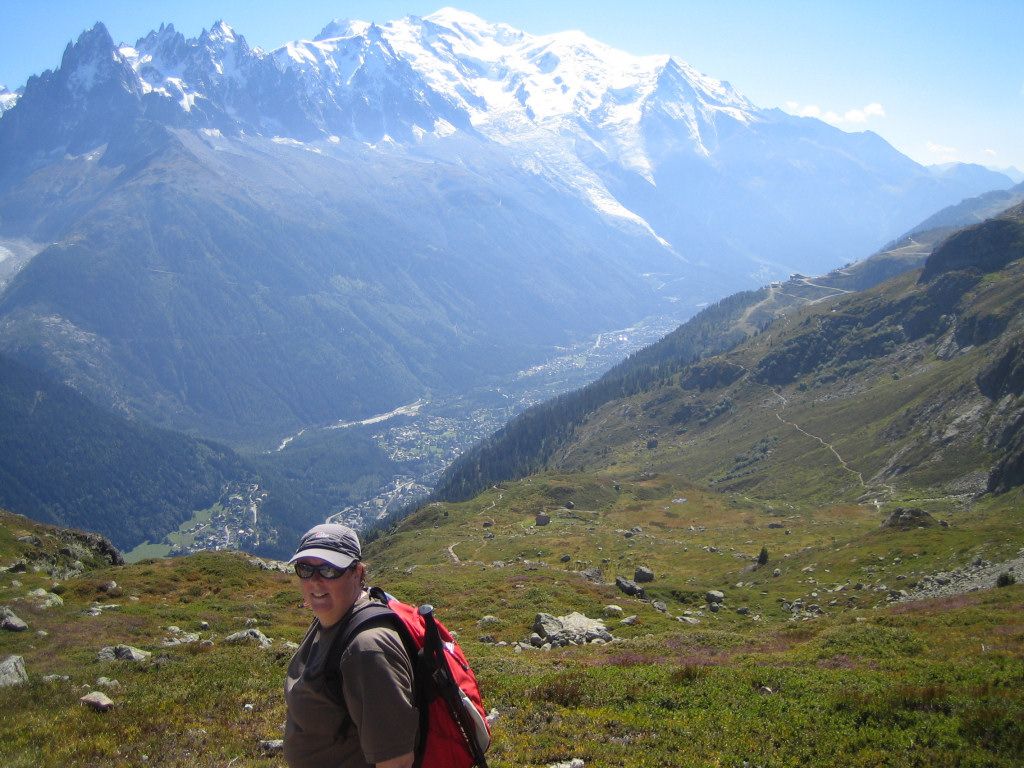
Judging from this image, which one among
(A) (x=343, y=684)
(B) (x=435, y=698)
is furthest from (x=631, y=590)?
(A) (x=343, y=684)

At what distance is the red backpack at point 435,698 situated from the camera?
25.2ft

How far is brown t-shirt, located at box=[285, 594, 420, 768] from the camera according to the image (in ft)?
23.7

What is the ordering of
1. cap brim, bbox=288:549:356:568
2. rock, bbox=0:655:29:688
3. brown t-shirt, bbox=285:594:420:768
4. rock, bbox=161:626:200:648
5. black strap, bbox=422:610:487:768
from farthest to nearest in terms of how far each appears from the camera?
rock, bbox=161:626:200:648 < rock, bbox=0:655:29:688 < cap brim, bbox=288:549:356:568 < black strap, bbox=422:610:487:768 < brown t-shirt, bbox=285:594:420:768

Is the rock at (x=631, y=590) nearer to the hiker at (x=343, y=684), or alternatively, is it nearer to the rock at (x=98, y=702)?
the rock at (x=98, y=702)

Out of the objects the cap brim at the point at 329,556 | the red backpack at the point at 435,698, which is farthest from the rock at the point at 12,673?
the red backpack at the point at 435,698

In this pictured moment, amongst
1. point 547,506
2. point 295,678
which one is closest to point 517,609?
point 295,678

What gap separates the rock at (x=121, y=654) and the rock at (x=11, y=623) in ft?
31.0

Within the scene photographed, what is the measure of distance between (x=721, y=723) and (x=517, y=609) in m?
32.5

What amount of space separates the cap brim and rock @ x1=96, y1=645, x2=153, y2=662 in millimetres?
24390

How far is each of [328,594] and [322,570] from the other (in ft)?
1.05

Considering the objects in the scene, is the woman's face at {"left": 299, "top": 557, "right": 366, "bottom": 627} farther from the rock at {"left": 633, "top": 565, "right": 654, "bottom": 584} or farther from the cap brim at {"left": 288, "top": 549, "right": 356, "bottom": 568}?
the rock at {"left": 633, "top": 565, "right": 654, "bottom": 584}

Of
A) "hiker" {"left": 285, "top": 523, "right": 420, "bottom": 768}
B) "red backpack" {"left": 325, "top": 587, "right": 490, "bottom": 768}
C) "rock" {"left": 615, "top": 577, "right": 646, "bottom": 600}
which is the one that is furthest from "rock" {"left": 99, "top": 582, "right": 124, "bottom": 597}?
"red backpack" {"left": 325, "top": 587, "right": 490, "bottom": 768}

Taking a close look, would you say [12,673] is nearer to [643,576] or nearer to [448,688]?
[448,688]

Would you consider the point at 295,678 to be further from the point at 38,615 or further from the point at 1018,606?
the point at 1018,606
